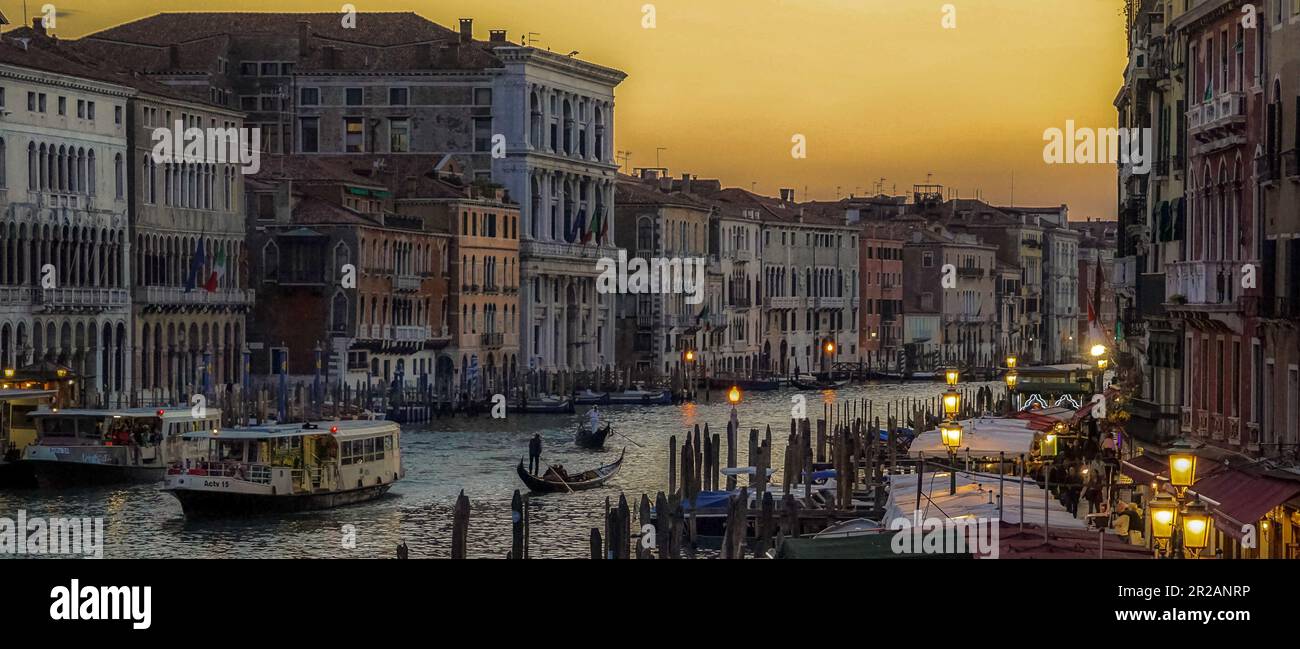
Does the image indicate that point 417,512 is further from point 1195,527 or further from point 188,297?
point 1195,527

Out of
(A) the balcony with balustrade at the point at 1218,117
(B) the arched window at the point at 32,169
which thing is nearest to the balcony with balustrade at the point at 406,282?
(B) the arched window at the point at 32,169

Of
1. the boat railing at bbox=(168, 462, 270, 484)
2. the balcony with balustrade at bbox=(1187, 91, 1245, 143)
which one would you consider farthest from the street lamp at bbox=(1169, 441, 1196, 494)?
the boat railing at bbox=(168, 462, 270, 484)

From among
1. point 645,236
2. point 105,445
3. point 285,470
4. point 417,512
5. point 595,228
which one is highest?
point 595,228

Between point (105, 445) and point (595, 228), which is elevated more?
point (595, 228)

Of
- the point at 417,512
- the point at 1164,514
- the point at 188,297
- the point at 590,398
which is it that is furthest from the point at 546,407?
the point at 1164,514

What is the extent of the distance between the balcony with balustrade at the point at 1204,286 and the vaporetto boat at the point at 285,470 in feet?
35.6

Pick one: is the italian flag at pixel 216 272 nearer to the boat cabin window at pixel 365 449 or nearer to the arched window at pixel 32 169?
the arched window at pixel 32 169

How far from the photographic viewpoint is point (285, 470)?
26.4 metres

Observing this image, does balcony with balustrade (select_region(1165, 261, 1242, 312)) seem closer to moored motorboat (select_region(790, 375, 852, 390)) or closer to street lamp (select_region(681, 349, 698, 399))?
street lamp (select_region(681, 349, 698, 399))

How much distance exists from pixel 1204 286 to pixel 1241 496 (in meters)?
4.25

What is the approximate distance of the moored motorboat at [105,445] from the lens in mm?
28156

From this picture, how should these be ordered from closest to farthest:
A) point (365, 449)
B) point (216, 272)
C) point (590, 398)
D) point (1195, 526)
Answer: point (1195, 526), point (365, 449), point (216, 272), point (590, 398)
